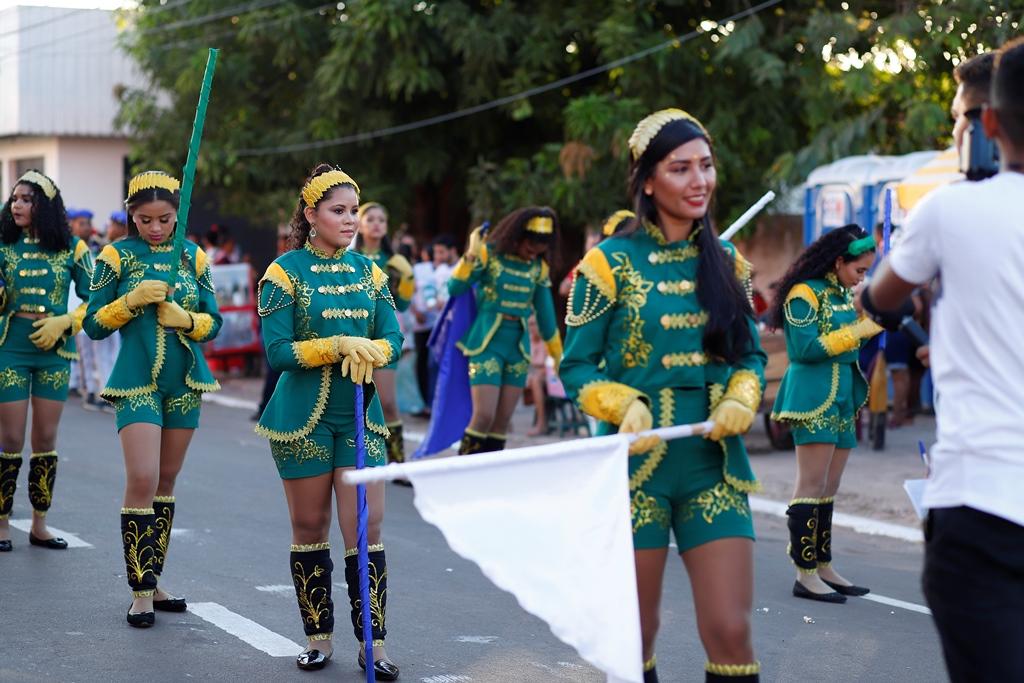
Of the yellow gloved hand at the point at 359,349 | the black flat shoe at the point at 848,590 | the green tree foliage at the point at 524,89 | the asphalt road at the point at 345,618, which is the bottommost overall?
the black flat shoe at the point at 848,590

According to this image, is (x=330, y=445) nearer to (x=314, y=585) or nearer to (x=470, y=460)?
(x=314, y=585)

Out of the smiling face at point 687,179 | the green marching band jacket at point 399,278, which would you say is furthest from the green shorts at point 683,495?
the green marching band jacket at point 399,278

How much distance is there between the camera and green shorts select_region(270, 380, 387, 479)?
18.9 ft

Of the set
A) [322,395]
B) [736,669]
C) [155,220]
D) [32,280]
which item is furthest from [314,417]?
[32,280]

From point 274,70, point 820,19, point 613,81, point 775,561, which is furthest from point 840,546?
point 274,70

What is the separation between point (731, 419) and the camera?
418cm

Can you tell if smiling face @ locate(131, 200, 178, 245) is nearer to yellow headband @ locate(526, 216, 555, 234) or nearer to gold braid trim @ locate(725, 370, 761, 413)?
gold braid trim @ locate(725, 370, 761, 413)

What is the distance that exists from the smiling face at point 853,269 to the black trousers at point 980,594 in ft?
Answer: 14.2

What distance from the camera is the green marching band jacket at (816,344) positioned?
7527 millimetres

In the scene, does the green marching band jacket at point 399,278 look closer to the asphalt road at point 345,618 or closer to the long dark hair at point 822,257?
the asphalt road at point 345,618

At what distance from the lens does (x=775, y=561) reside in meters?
8.83

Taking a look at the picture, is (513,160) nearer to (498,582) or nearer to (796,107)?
(796,107)

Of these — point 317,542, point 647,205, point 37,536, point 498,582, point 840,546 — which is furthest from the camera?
point 840,546

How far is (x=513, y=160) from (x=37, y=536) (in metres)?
11.0
